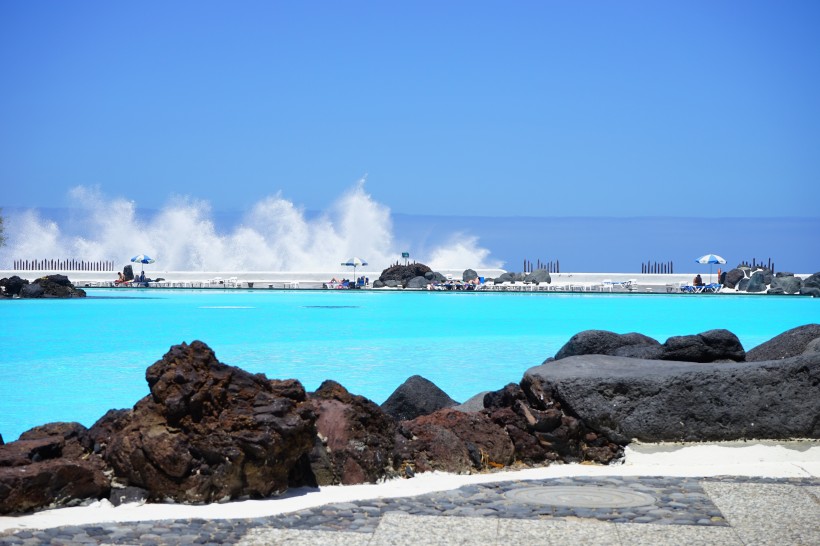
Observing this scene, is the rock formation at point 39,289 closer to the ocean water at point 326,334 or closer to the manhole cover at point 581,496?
the ocean water at point 326,334

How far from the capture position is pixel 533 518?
436 cm

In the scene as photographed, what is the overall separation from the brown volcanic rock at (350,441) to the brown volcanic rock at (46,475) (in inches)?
46.6

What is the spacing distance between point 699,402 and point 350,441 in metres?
2.30

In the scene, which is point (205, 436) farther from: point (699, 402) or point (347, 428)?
point (699, 402)

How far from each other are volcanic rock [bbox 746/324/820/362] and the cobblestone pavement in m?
3.43

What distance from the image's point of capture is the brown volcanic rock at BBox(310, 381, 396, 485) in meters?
5.39

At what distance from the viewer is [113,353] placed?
57.2 ft

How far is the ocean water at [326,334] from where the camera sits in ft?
45.9

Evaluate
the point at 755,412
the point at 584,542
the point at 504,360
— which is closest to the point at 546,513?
the point at 584,542

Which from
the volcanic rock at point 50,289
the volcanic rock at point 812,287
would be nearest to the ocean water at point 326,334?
the volcanic rock at point 50,289

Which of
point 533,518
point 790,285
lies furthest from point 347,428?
point 790,285

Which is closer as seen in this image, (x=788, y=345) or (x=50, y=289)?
(x=788, y=345)

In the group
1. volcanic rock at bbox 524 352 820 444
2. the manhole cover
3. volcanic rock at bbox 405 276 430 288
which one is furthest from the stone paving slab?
volcanic rock at bbox 405 276 430 288

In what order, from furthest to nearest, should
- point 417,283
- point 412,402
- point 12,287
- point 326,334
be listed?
point 417,283 < point 12,287 < point 326,334 < point 412,402
